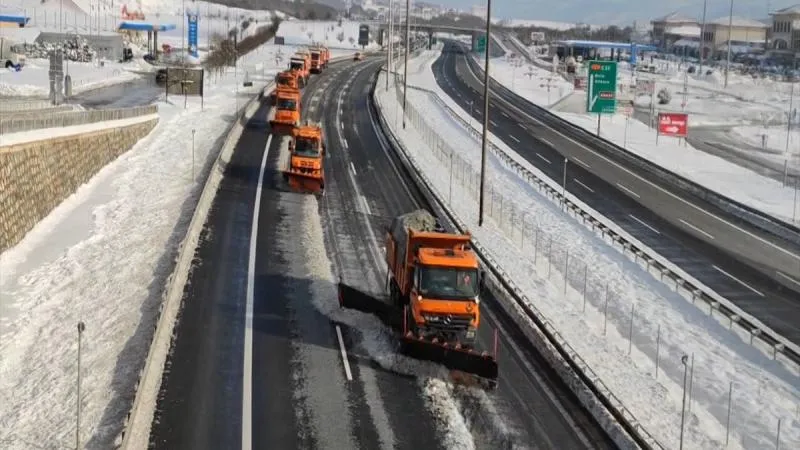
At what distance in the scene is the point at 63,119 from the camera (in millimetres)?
38781

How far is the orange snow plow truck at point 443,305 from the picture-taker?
67.7ft

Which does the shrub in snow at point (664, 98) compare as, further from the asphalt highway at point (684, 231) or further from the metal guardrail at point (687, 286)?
the metal guardrail at point (687, 286)

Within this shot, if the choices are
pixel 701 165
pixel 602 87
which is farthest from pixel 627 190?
pixel 602 87

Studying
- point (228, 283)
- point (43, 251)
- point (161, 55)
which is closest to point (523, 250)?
point (228, 283)

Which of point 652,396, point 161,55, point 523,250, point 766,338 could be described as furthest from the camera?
point 161,55

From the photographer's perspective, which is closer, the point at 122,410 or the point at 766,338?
the point at 122,410

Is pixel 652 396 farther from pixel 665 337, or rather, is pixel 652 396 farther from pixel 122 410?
pixel 122 410

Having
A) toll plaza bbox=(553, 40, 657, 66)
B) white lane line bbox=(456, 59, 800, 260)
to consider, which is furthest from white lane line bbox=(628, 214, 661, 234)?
toll plaza bbox=(553, 40, 657, 66)

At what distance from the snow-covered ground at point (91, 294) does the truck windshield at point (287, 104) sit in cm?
846

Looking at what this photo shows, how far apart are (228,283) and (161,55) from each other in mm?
113924

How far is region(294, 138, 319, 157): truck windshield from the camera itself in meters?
40.3

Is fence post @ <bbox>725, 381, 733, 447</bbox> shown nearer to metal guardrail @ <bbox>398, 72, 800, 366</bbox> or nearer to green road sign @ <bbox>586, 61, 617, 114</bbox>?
metal guardrail @ <bbox>398, 72, 800, 366</bbox>

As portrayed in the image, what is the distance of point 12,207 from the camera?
1254 inches

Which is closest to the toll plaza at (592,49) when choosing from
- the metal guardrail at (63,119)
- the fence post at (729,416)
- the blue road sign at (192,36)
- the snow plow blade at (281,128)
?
the blue road sign at (192,36)
